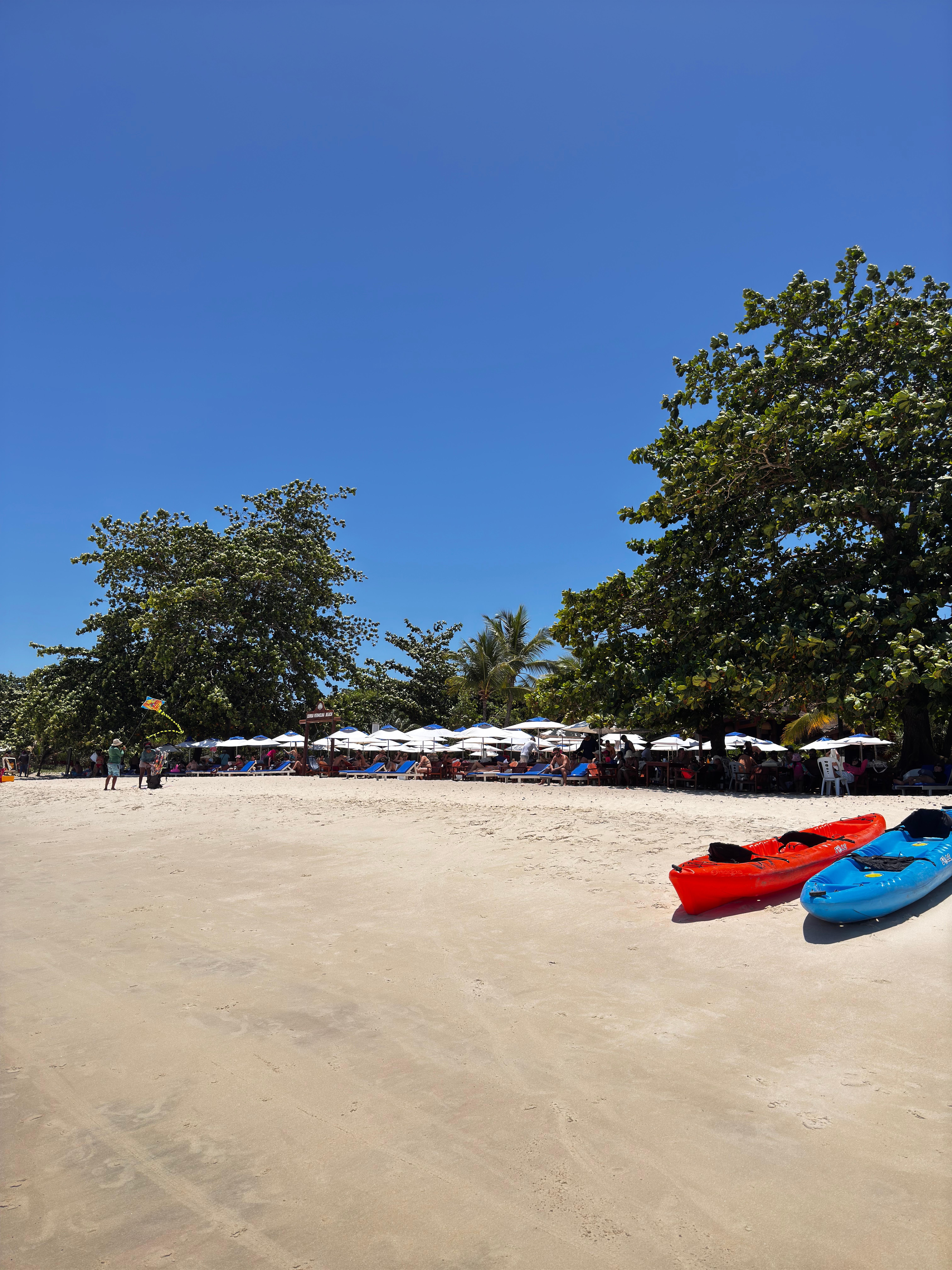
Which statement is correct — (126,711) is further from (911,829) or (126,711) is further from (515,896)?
(911,829)

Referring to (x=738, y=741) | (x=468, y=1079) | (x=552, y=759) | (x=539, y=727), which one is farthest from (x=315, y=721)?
(x=468, y=1079)

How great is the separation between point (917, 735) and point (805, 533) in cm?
553

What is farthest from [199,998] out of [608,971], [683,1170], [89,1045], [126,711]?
[126,711]

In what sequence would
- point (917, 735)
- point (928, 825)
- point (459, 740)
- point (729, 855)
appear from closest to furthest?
point (729, 855) → point (928, 825) → point (917, 735) → point (459, 740)

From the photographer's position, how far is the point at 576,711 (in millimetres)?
21703

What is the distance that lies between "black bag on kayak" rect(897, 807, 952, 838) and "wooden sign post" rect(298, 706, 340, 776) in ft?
72.2

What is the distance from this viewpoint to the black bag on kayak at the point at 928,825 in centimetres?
735

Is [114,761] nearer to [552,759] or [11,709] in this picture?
[552,759]

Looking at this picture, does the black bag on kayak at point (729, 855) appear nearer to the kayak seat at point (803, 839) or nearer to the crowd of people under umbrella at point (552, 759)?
the kayak seat at point (803, 839)

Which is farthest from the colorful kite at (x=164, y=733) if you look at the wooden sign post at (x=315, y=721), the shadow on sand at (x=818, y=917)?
the shadow on sand at (x=818, y=917)

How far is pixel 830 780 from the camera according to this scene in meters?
16.7

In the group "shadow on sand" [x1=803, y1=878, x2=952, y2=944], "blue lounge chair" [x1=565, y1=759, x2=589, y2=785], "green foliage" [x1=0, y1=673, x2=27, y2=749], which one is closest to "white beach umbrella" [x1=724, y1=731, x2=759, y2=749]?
"blue lounge chair" [x1=565, y1=759, x2=589, y2=785]

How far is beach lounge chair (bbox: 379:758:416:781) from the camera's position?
2619 cm

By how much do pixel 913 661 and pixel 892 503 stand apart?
3.59 meters
